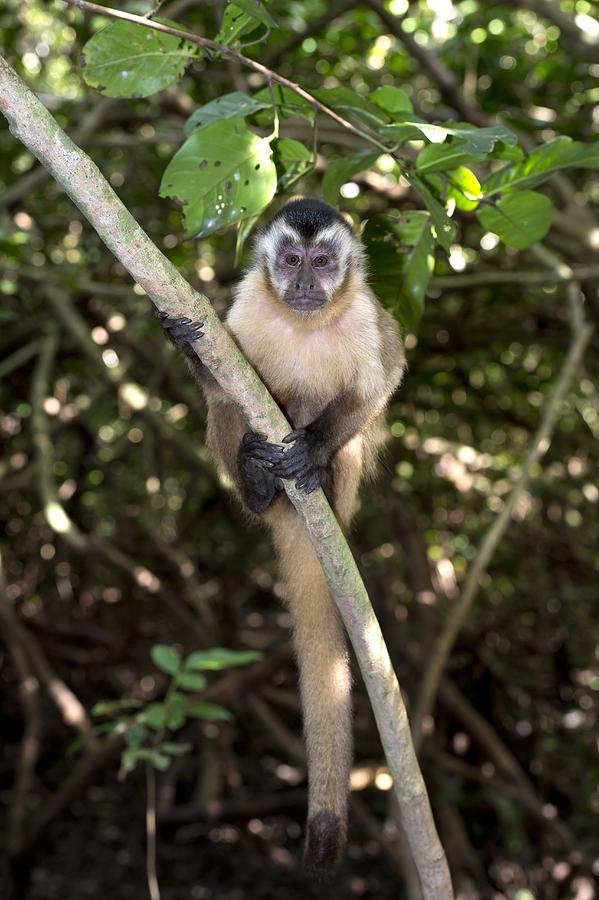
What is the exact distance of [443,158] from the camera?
1.89m

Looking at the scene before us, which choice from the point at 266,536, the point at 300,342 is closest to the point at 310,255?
the point at 300,342

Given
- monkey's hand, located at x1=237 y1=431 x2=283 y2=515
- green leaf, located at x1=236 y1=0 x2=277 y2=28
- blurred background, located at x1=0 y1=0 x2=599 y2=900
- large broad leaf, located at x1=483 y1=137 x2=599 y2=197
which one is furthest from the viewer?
blurred background, located at x1=0 y1=0 x2=599 y2=900

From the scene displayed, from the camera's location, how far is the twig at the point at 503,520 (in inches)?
133

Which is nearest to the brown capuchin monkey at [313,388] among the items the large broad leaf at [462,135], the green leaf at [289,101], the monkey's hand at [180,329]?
the monkey's hand at [180,329]

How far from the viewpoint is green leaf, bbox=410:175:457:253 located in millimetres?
1886

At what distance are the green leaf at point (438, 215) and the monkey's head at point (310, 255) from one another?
69 centimetres

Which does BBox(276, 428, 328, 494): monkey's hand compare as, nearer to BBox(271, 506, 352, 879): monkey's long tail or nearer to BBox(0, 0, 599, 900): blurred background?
BBox(271, 506, 352, 879): monkey's long tail

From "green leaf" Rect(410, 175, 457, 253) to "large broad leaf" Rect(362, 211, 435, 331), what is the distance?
27 cm

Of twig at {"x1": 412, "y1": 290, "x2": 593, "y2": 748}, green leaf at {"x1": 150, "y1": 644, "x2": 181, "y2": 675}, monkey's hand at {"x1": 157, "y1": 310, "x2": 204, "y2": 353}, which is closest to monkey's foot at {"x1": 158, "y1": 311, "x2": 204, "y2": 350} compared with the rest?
monkey's hand at {"x1": 157, "y1": 310, "x2": 204, "y2": 353}

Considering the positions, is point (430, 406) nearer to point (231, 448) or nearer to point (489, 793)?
point (489, 793)

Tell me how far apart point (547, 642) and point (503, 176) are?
417 centimetres

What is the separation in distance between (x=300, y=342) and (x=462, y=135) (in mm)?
1153

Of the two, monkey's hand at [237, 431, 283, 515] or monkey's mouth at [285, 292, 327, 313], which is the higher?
monkey's mouth at [285, 292, 327, 313]

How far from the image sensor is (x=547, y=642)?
5730 mm
